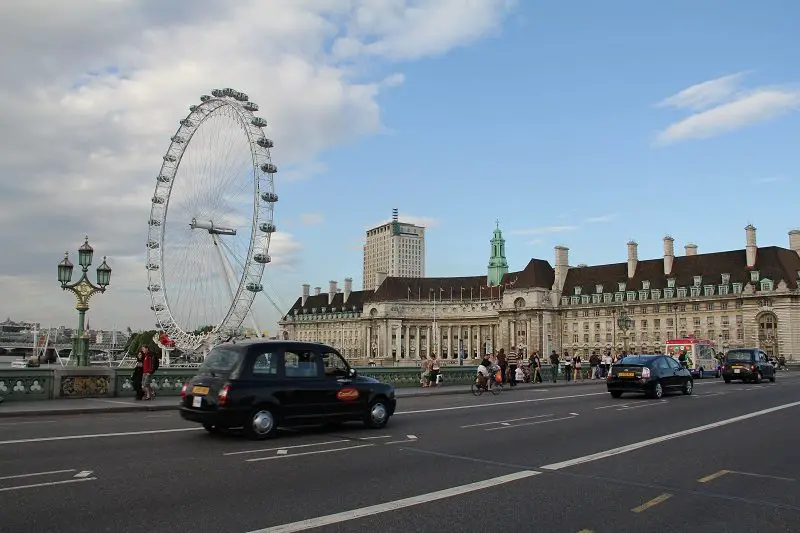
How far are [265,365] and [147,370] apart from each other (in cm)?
1127

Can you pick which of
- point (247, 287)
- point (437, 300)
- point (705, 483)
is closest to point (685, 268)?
point (437, 300)

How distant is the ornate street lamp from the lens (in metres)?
26.4

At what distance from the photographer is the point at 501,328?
515 ft

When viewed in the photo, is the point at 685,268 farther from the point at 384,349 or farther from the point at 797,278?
the point at 384,349

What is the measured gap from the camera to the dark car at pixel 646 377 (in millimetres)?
26672

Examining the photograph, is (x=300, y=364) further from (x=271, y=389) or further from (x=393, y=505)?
(x=393, y=505)

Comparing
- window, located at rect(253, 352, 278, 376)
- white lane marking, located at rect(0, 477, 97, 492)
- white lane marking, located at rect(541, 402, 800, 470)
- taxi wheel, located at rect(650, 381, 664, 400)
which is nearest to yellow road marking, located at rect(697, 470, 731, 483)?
white lane marking, located at rect(541, 402, 800, 470)

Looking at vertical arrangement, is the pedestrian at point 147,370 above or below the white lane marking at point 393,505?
above

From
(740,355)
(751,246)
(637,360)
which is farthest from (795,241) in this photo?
(637,360)

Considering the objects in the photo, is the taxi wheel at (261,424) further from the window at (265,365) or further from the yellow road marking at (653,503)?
the yellow road marking at (653,503)

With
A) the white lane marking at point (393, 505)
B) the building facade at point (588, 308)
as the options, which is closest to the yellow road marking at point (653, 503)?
the white lane marking at point (393, 505)

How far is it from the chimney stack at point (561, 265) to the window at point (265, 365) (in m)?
141

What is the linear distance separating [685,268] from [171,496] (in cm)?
13485

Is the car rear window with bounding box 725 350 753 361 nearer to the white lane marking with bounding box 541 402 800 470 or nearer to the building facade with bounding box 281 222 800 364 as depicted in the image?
the building facade with bounding box 281 222 800 364
